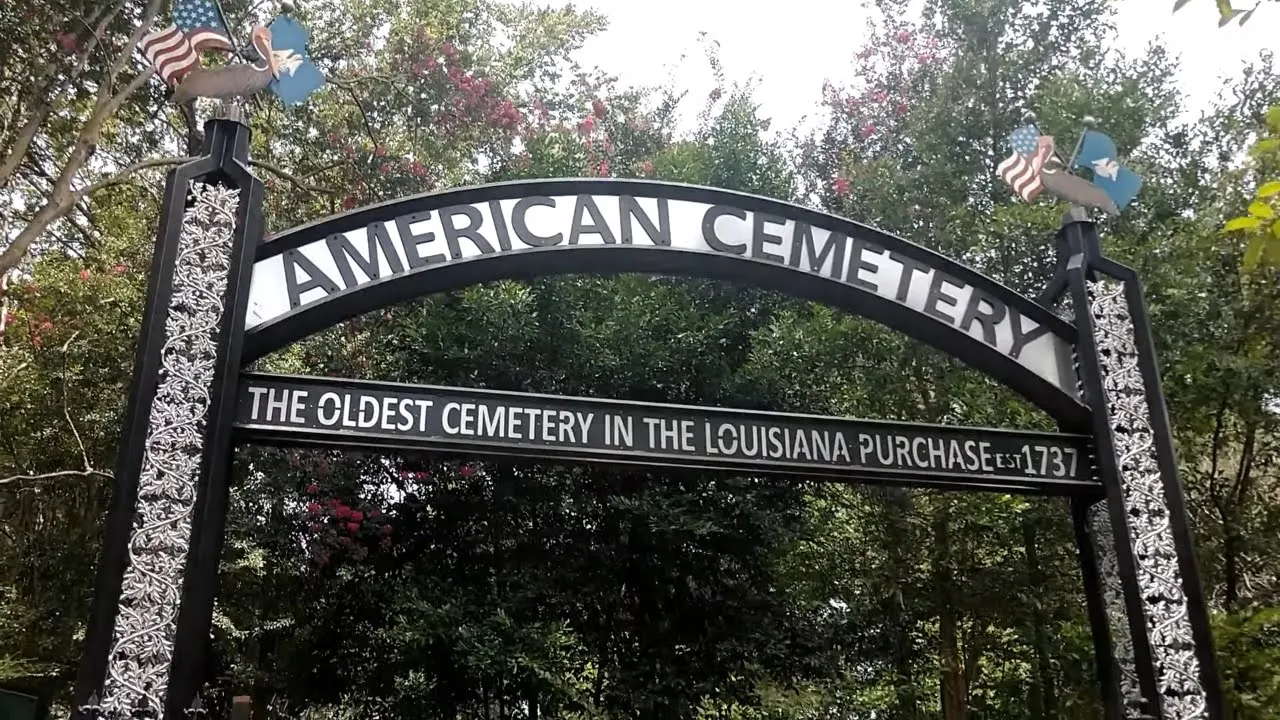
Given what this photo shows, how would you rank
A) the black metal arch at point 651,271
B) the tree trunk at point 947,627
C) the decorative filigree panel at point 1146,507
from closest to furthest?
1. the black metal arch at point 651,271
2. the decorative filigree panel at point 1146,507
3. the tree trunk at point 947,627

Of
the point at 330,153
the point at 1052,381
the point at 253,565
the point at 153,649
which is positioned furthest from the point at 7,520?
the point at 1052,381

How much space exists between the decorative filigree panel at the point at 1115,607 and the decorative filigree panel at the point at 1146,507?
11 centimetres

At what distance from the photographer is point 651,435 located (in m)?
3.58

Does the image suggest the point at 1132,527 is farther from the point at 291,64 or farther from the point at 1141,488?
the point at 291,64

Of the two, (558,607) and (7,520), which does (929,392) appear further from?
(7,520)

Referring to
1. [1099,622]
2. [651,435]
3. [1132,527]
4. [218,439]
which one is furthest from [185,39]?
[1099,622]

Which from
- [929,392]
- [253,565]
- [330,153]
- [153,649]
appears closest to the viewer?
[153,649]

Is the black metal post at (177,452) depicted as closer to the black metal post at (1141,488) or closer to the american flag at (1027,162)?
the american flag at (1027,162)

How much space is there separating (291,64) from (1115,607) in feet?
13.3

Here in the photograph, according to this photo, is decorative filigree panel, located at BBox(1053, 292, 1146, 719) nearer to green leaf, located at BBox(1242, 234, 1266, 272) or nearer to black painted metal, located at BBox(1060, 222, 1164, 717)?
black painted metal, located at BBox(1060, 222, 1164, 717)

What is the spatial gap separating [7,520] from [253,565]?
3660mm

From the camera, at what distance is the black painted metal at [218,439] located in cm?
288

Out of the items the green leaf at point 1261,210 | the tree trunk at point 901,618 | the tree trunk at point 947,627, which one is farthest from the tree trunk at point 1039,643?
the green leaf at point 1261,210

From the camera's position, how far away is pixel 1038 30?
907cm
